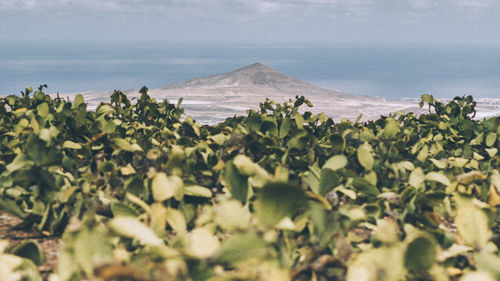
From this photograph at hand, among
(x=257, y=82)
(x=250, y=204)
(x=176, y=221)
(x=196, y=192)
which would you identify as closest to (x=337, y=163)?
(x=250, y=204)

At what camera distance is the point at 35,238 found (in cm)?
203

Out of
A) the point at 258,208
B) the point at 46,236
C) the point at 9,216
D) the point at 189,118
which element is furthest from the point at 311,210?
the point at 189,118

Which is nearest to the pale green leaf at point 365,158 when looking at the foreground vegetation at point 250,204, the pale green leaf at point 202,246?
the foreground vegetation at point 250,204

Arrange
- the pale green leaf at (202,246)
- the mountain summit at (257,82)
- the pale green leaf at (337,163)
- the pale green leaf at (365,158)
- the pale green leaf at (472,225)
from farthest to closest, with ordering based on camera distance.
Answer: the mountain summit at (257,82) → the pale green leaf at (365,158) → the pale green leaf at (337,163) → the pale green leaf at (472,225) → the pale green leaf at (202,246)

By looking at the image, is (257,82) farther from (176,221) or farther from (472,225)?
(472,225)

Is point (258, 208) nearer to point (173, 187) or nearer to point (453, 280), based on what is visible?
point (173, 187)

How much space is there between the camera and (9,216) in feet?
7.89

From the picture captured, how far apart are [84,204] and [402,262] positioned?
4.37ft

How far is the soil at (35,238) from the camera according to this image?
69.0 inches

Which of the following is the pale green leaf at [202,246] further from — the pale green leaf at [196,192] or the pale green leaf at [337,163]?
the pale green leaf at [337,163]

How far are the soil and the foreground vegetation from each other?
0.13ft

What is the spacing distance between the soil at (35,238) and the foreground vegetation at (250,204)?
0.04m

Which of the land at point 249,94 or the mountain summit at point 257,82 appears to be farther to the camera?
the mountain summit at point 257,82

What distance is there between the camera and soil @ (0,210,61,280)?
1753 mm
